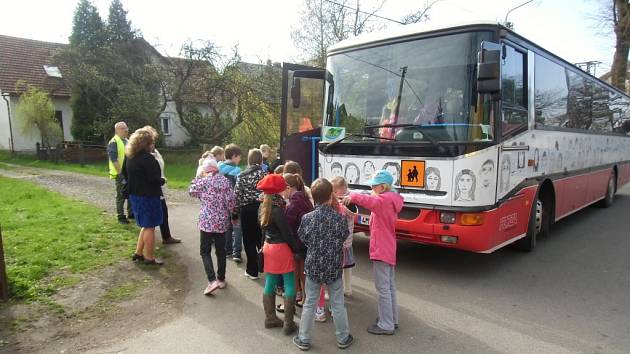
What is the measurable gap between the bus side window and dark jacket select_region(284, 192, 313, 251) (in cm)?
277

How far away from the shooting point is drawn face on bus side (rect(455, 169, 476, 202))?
5129 mm

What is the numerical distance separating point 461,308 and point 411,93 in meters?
2.68

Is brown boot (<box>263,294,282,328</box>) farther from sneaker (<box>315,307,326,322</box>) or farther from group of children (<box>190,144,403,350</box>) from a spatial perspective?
sneaker (<box>315,307,326,322</box>)

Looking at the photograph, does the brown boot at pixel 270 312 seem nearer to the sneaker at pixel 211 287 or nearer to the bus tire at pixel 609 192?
the sneaker at pixel 211 287

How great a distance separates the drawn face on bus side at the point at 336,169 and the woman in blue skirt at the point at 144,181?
2.38m

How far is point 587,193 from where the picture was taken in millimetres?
9453

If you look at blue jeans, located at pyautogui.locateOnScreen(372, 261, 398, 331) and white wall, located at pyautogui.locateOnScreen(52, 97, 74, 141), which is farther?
white wall, located at pyautogui.locateOnScreen(52, 97, 74, 141)

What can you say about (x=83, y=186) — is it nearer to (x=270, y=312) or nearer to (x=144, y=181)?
(x=144, y=181)

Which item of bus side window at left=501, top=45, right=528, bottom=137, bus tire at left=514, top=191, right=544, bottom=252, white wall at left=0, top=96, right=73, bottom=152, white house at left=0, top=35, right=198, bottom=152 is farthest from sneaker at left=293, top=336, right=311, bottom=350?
white wall at left=0, top=96, right=73, bottom=152

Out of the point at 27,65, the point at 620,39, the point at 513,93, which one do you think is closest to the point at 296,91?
the point at 513,93

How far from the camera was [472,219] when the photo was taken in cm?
519

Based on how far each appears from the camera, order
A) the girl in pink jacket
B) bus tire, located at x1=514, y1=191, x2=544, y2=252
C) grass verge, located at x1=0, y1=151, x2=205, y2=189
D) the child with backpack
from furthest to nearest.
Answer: grass verge, located at x1=0, y1=151, x2=205, y2=189, bus tire, located at x1=514, y1=191, x2=544, y2=252, the girl in pink jacket, the child with backpack

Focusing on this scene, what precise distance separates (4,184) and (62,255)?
9408 mm

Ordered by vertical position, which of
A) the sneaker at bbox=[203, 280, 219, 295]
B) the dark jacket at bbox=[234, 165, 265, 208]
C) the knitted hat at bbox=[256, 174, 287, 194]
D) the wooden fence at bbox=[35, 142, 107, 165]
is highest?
the knitted hat at bbox=[256, 174, 287, 194]
